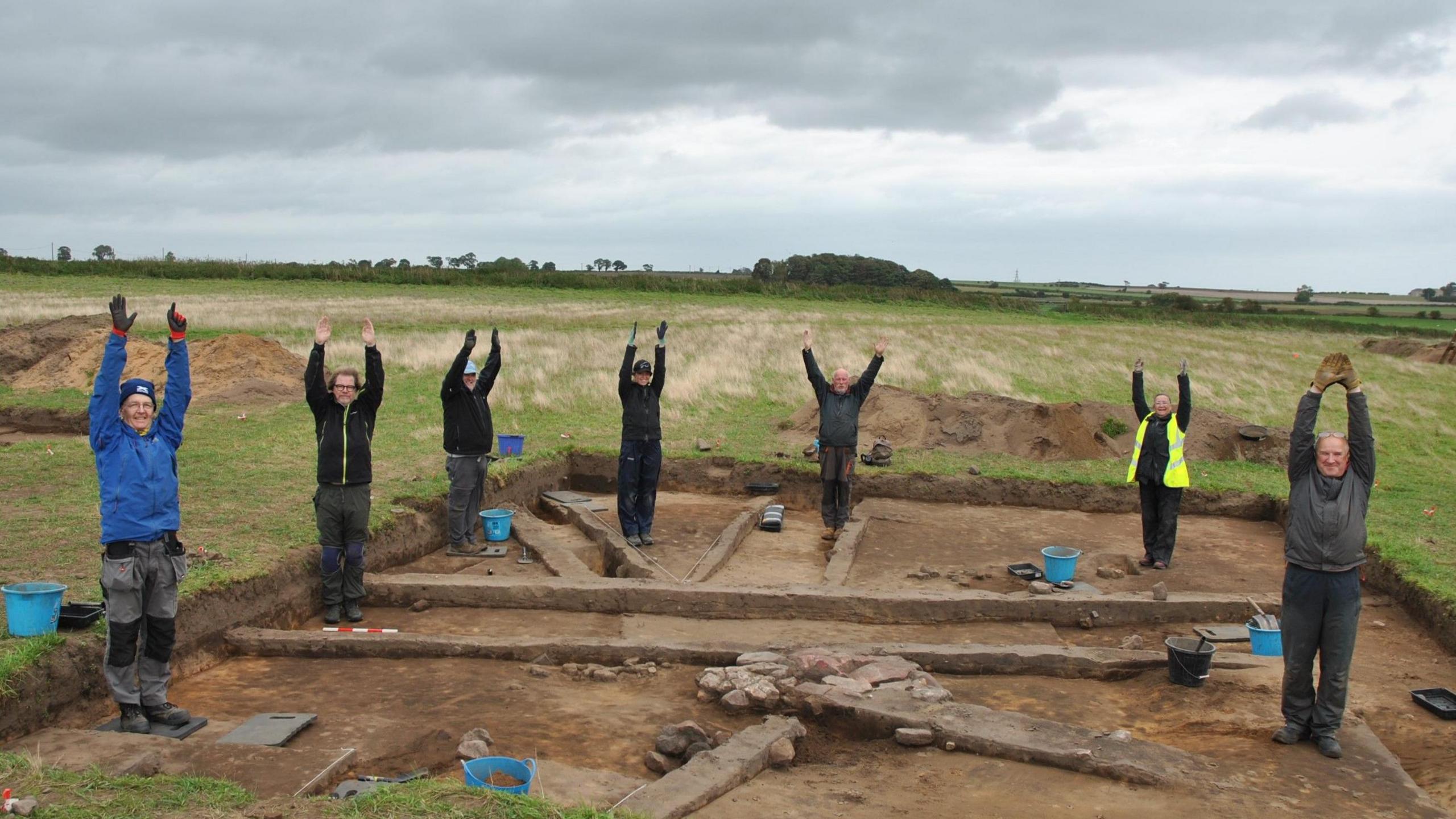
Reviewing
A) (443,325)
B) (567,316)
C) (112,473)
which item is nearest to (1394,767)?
(112,473)

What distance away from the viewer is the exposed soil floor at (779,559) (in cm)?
1014

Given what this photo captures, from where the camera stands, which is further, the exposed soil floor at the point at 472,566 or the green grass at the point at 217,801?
the exposed soil floor at the point at 472,566

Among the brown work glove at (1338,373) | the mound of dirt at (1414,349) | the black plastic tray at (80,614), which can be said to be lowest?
the black plastic tray at (80,614)

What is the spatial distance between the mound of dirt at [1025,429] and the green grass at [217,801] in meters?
11.7

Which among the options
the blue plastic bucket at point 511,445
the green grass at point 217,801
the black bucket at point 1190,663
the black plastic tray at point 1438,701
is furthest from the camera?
the blue plastic bucket at point 511,445

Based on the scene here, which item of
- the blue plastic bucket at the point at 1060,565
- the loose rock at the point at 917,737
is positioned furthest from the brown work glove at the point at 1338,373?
the blue plastic bucket at the point at 1060,565

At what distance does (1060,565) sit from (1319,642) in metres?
3.36

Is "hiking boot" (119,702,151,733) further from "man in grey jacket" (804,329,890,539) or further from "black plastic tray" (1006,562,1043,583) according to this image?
"black plastic tray" (1006,562,1043,583)

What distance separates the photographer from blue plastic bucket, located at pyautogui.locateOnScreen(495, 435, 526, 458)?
43.8 ft

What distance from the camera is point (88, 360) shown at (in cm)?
1920

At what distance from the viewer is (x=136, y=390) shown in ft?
19.8

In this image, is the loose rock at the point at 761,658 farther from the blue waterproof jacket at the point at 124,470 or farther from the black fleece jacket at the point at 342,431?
the blue waterproof jacket at the point at 124,470

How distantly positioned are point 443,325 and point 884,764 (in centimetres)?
2873

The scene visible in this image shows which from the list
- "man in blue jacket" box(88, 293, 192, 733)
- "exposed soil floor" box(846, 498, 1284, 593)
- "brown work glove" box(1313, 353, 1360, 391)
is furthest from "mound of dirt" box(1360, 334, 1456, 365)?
"man in blue jacket" box(88, 293, 192, 733)
